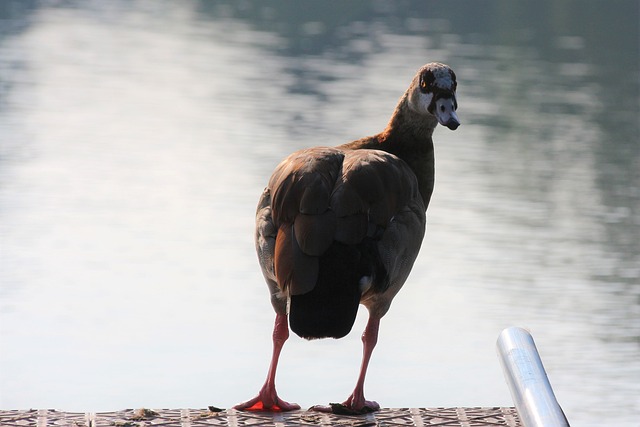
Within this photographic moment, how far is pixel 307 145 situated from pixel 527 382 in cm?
911

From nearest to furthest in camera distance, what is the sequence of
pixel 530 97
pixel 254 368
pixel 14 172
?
pixel 254 368 → pixel 14 172 → pixel 530 97

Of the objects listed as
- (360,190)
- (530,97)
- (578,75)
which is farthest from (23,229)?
(578,75)

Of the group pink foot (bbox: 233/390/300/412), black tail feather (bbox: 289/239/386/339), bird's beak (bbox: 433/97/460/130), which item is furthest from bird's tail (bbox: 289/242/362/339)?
bird's beak (bbox: 433/97/460/130)

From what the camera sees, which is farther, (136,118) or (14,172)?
(136,118)

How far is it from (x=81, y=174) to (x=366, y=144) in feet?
18.7

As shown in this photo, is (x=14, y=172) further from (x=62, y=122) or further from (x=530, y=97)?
(x=530, y=97)

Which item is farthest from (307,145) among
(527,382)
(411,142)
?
(527,382)

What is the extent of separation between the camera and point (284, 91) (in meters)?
14.6

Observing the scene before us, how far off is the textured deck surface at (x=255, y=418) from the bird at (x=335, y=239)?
0.11 metres

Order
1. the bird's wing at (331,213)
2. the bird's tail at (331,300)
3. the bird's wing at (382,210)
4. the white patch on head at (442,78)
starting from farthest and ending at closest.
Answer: the white patch on head at (442,78) < the bird's wing at (382,210) < the bird's wing at (331,213) < the bird's tail at (331,300)

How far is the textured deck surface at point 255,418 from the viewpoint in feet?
15.3

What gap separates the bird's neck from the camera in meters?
5.78

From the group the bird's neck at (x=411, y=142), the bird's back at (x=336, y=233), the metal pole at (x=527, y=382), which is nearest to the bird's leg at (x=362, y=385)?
the bird's back at (x=336, y=233)

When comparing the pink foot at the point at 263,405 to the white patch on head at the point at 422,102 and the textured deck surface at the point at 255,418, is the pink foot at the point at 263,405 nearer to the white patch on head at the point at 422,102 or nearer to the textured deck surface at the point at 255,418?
the textured deck surface at the point at 255,418
